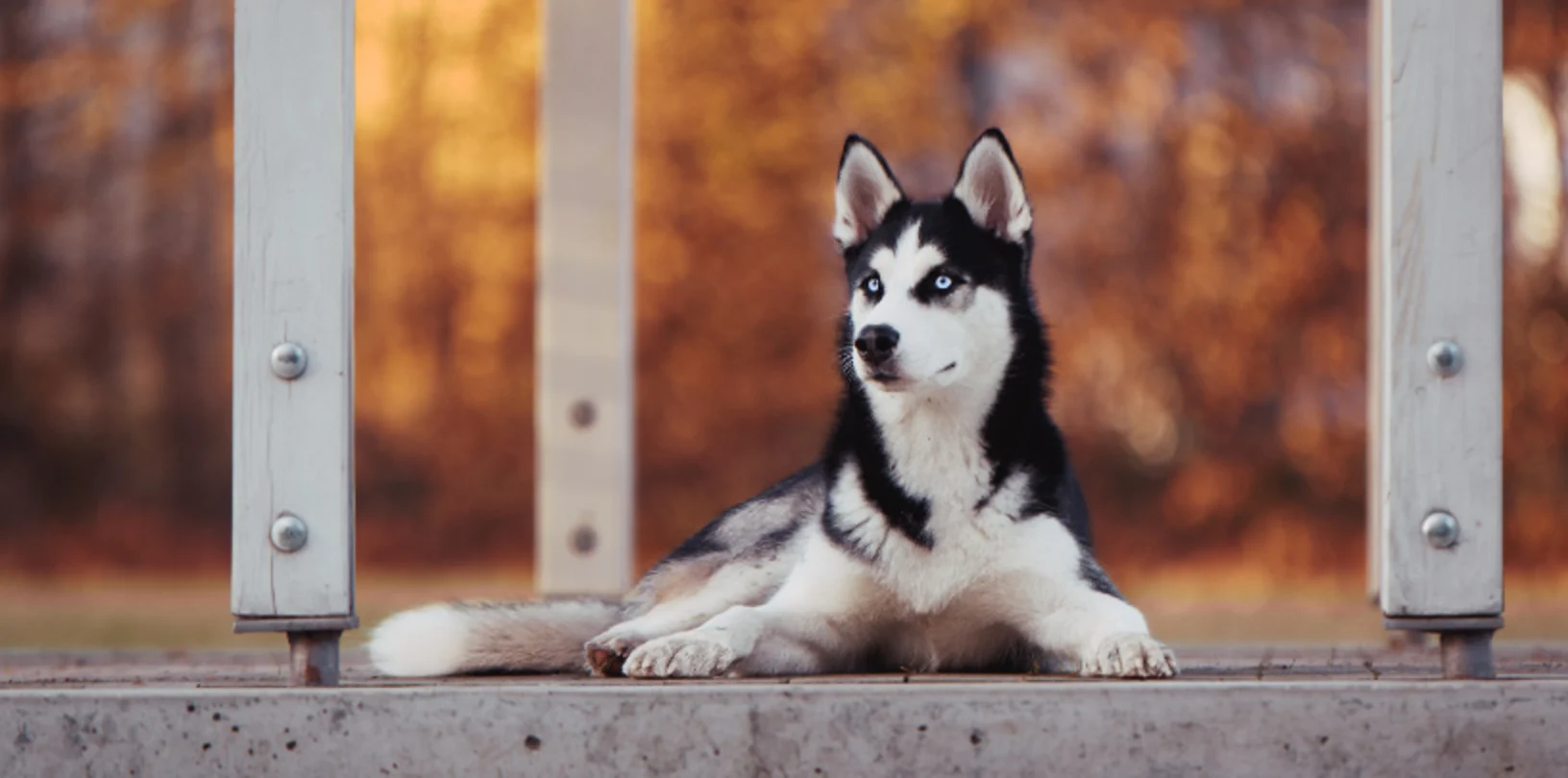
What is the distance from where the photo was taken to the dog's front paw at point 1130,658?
2.67 metres

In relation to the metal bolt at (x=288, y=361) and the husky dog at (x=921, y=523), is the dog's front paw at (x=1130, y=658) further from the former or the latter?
the metal bolt at (x=288, y=361)

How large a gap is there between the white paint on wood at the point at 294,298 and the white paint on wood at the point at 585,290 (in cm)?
188

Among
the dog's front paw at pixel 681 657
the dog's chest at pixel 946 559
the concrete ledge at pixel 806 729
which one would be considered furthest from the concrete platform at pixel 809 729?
the dog's chest at pixel 946 559

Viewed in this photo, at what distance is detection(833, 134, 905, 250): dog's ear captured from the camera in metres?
3.42

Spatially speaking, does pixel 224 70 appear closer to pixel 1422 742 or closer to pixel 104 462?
pixel 104 462

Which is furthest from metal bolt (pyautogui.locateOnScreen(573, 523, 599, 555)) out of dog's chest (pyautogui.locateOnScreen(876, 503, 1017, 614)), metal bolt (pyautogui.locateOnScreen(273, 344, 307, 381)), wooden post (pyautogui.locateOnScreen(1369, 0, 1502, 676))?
wooden post (pyautogui.locateOnScreen(1369, 0, 1502, 676))

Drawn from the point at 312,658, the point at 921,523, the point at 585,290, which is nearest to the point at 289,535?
the point at 312,658

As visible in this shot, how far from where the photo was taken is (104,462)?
467 inches

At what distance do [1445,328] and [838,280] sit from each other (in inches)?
314

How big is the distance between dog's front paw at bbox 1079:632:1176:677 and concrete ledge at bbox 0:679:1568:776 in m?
0.23

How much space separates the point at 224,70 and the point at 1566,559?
33.2 feet

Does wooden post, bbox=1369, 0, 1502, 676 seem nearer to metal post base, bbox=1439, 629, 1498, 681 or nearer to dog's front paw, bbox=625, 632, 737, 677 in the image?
metal post base, bbox=1439, 629, 1498, 681

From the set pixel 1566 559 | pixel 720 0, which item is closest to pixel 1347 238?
pixel 1566 559

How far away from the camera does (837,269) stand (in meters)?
10.4
